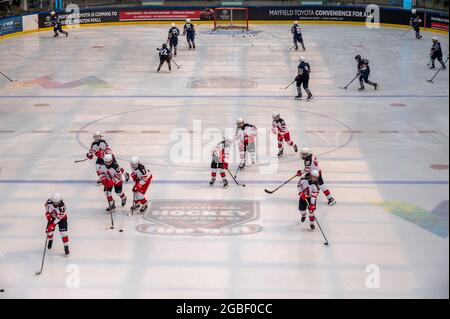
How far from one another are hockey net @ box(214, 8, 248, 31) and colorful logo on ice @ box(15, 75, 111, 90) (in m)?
17.3

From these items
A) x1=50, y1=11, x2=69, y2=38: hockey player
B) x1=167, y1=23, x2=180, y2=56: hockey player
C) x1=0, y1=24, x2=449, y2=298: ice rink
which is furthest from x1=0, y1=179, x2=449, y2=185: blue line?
x1=50, y1=11, x2=69, y2=38: hockey player

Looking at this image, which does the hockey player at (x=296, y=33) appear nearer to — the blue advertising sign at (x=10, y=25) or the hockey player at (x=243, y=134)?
the blue advertising sign at (x=10, y=25)

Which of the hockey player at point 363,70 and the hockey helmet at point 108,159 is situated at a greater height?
the hockey player at point 363,70

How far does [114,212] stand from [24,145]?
21.0 ft

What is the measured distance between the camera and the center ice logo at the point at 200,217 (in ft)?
51.4

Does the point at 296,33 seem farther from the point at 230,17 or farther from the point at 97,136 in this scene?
the point at 97,136

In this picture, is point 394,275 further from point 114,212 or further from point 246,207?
point 114,212

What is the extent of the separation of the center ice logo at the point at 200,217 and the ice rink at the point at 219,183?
0.16ft

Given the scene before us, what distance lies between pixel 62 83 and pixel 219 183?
14.2m

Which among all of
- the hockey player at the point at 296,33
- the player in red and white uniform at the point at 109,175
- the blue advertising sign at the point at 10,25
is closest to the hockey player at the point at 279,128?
the player in red and white uniform at the point at 109,175

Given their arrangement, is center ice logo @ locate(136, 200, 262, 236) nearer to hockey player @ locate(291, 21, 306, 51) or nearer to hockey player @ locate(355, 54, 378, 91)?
hockey player @ locate(355, 54, 378, 91)

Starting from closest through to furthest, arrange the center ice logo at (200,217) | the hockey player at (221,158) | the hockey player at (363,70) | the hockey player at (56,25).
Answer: the center ice logo at (200,217), the hockey player at (221,158), the hockey player at (363,70), the hockey player at (56,25)

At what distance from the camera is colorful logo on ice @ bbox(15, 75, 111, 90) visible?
30.2 m

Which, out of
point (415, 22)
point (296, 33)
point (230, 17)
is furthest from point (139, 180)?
point (230, 17)
